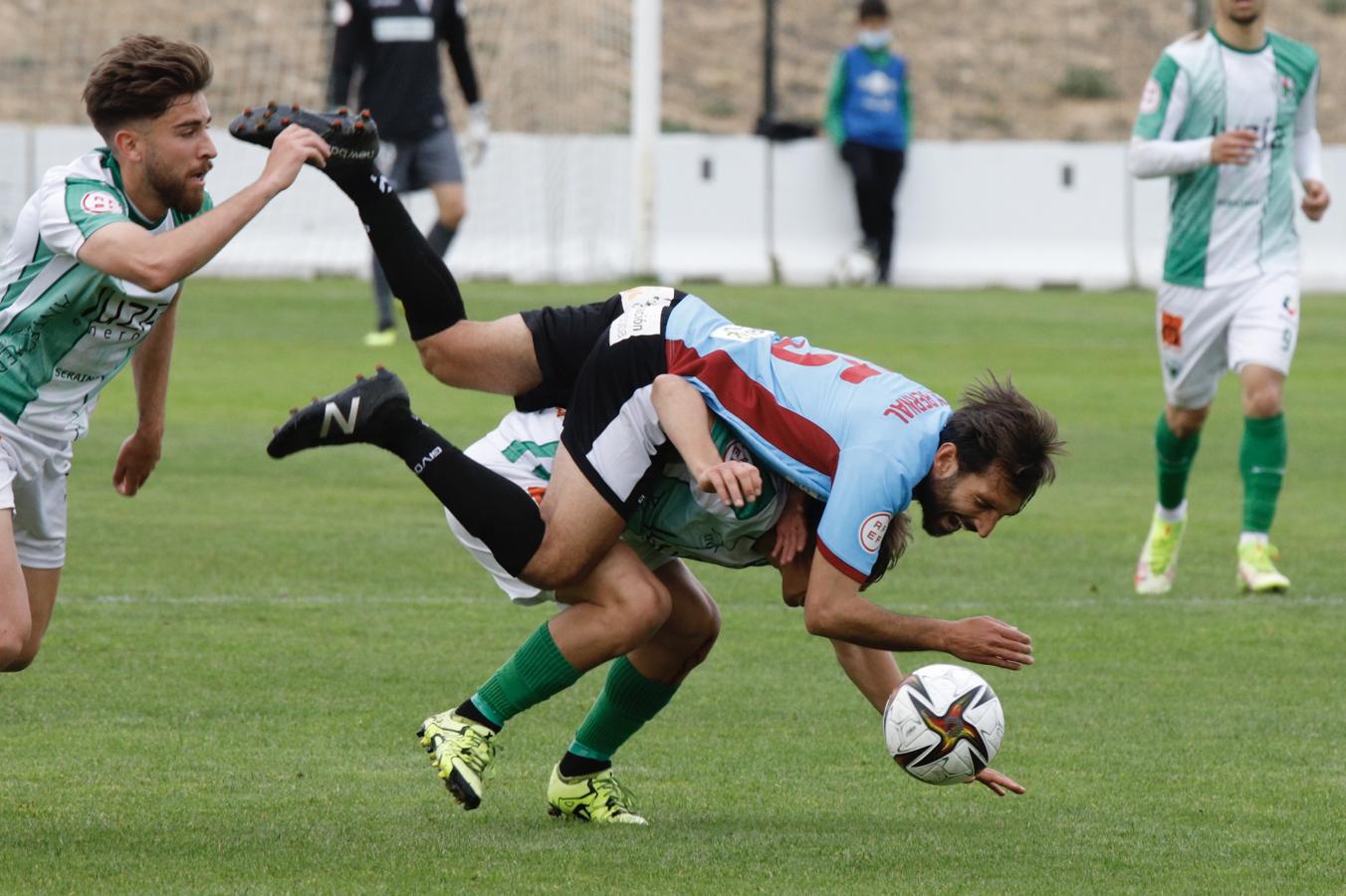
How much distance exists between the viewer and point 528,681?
5324 mm

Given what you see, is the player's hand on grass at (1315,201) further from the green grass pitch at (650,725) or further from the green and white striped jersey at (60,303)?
the green and white striped jersey at (60,303)

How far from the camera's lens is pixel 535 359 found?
5.88m

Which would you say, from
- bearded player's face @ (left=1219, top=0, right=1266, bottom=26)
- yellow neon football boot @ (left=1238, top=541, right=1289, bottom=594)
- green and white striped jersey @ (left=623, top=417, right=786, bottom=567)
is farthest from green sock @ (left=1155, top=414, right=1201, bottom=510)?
green and white striped jersey @ (left=623, top=417, right=786, bottom=567)

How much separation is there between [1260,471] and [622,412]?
4.41 meters

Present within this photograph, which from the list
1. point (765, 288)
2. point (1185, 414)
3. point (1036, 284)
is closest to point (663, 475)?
point (1185, 414)

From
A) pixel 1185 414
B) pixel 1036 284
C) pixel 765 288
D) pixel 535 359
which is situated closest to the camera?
pixel 535 359

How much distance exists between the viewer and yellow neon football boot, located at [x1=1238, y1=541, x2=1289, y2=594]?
28.8 feet

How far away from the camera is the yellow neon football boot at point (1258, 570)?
28.8 ft

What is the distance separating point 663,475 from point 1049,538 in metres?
5.13

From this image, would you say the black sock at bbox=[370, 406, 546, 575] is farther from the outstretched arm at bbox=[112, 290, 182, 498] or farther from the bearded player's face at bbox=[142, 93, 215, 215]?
the bearded player's face at bbox=[142, 93, 215, 215]

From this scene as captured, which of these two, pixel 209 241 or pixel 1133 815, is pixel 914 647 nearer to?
pixel 1133 815

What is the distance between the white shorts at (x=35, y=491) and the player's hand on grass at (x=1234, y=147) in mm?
5393

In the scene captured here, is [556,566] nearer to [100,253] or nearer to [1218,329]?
[100,253]

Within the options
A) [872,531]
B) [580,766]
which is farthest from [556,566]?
[872,531]
